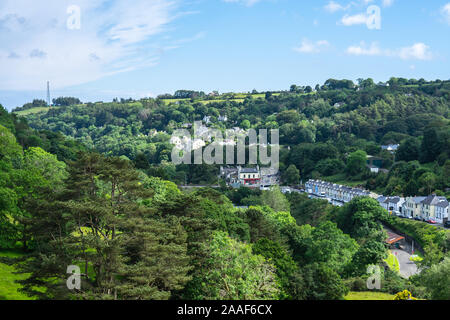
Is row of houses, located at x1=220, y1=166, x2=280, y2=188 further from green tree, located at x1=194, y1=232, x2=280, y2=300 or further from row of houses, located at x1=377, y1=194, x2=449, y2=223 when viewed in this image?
green tree, located at x1=194, y1=232, x2=280, y2=300

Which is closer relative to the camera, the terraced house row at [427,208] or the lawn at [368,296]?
the lawn at [368,296]

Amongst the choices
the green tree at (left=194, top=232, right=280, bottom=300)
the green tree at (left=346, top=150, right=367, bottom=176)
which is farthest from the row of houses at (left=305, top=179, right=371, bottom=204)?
the green tree at (left=194, top=232, right=280, bottom=300)

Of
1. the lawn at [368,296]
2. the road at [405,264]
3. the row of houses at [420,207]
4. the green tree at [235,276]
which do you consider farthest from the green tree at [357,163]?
the green tree at [235,276]

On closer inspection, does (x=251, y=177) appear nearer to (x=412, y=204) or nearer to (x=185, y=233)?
(x=412, y=204)

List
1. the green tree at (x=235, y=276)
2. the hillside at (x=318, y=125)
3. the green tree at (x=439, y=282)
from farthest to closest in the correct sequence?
the hillside at (x=318, y=125) < the green tree at (x=439, y=282) < the green tree at (x=235, y=276)

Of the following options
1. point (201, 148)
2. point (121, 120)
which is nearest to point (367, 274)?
point (201, 148)

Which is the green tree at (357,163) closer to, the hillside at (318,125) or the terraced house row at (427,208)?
the hillside at (318,125)
